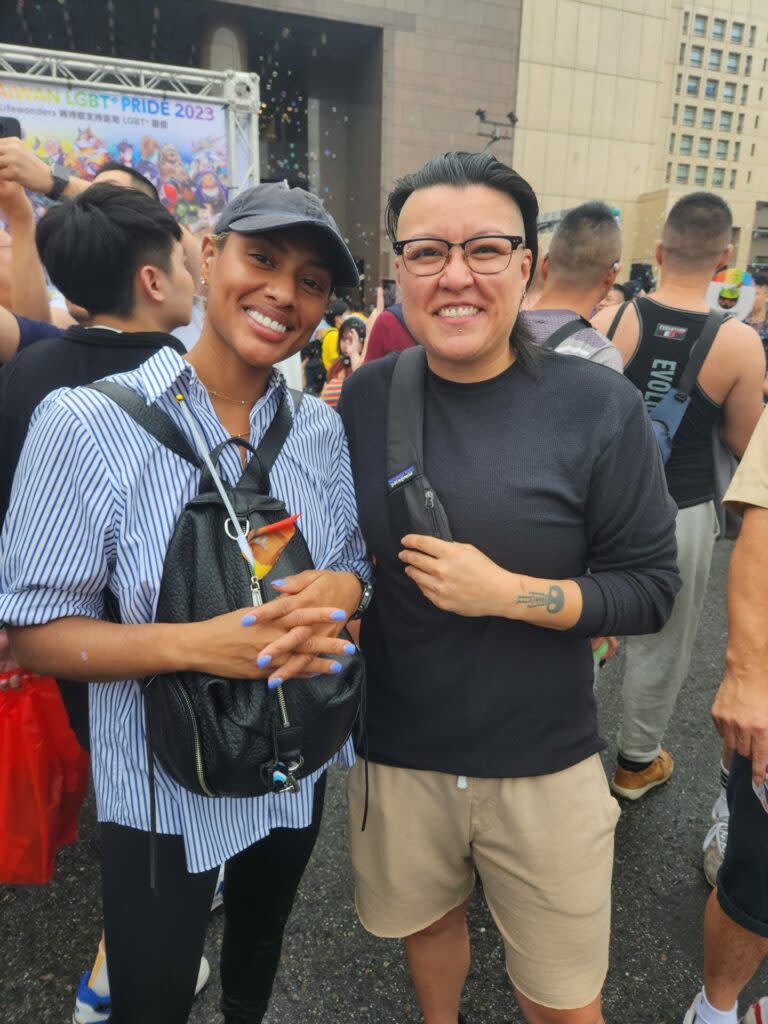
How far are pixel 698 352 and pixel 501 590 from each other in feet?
5.87

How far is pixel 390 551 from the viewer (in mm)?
1358

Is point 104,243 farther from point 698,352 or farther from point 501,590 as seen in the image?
point 698,352

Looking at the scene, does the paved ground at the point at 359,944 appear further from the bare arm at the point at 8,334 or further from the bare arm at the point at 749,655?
the bare arm at the point at 8,334

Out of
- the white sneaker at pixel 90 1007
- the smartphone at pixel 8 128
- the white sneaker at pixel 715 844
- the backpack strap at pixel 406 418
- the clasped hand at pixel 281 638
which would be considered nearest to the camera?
the clasped hand at pixel 281 638

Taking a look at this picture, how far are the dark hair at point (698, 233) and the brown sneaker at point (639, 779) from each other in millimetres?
2086

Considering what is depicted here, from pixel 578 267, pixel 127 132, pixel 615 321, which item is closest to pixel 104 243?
pixel 578 267

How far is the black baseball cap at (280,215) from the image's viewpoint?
114cm

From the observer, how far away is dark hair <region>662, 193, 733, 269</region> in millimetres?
2559

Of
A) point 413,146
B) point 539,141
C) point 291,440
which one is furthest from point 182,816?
point 539,141

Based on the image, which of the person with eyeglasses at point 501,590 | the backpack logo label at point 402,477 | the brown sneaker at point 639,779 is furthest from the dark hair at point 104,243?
the brown sneaker at point 639,779

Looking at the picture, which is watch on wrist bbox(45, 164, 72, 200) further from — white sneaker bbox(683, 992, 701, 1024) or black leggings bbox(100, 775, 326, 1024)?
white sneaker bbox(683, 992, 701, 1024)

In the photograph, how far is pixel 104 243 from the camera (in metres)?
1.74

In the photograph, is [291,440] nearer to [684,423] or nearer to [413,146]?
[684,423]

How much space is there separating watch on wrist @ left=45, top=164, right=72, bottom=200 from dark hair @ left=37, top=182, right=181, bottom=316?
0.69m
